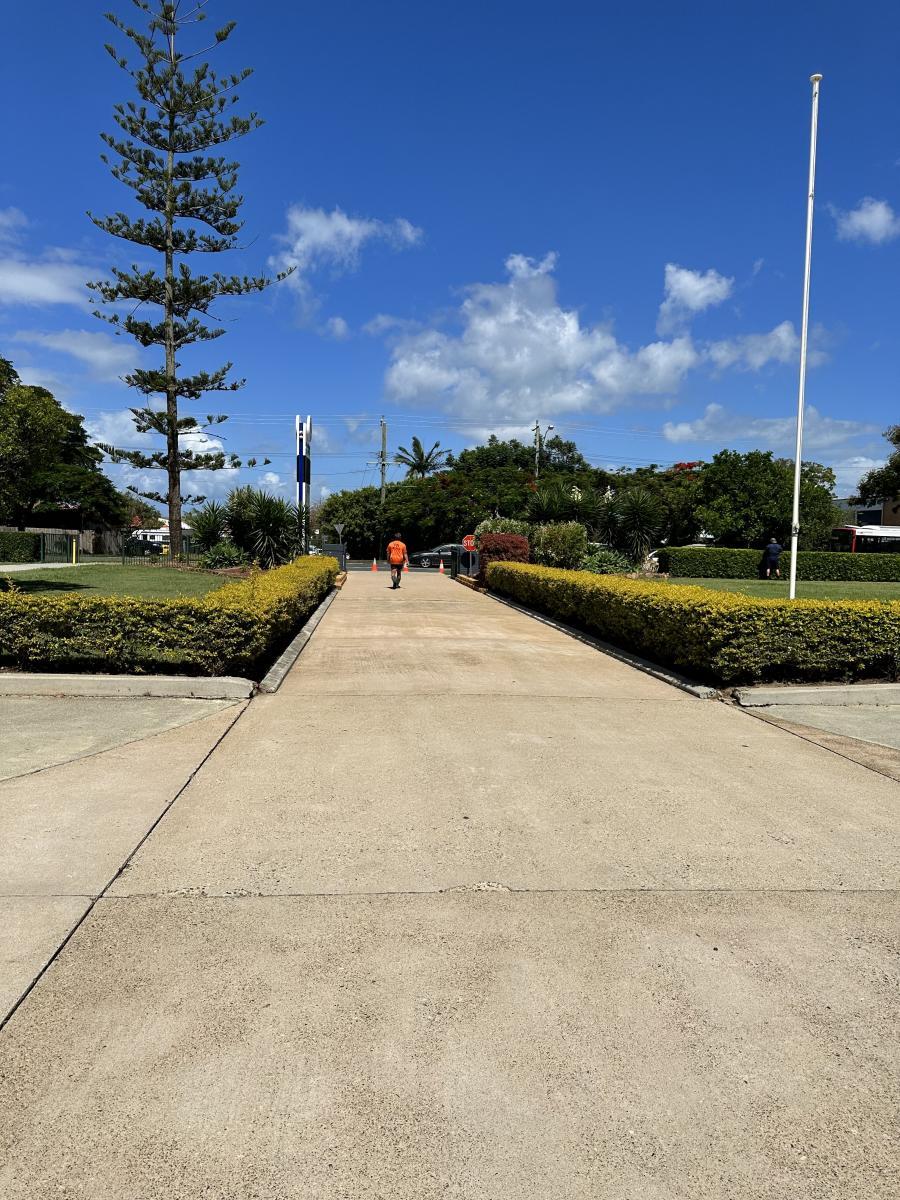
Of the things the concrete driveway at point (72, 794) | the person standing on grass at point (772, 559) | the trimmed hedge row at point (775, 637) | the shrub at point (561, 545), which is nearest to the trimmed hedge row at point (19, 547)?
the shrub at point (561, 545)

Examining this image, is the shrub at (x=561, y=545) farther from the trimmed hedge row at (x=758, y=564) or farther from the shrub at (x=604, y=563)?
the trimmed hedge row at (x=758, y=564)

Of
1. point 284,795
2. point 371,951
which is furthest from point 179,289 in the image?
point 371,951

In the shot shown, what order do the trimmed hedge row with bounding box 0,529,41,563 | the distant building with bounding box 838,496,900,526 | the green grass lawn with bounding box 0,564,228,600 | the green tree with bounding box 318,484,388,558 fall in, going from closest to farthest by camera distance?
the green grass lawn with bounding box 0,564,228,600
the trimmed hedge row with bounding box 0,529,41,563
the green tree with bounding box 318,484,388,558
the distant building with bounding box 838,496,900,526

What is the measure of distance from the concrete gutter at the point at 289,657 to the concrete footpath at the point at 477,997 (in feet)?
9.74

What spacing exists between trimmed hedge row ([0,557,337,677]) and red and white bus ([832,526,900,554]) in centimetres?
4475

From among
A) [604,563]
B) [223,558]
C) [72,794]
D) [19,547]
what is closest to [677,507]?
[604,563]

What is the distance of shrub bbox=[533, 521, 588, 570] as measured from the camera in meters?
24.8

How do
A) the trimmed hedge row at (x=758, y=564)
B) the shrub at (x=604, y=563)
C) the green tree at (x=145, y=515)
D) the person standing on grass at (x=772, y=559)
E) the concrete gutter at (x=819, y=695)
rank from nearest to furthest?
the concrete gutter at (x=819, y=695)
the shrub at (x=604, y=563)
the person standing on grass at (x=772, y=559)
the trimmed hedge row at (x=758, y=564)
the green tree at (x=145, y=515)

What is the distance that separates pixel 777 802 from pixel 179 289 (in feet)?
90.1

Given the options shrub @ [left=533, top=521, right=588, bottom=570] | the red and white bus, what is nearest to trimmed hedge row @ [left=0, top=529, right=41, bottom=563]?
shrub @ [left=533, top=521, right=588, bottom=570]

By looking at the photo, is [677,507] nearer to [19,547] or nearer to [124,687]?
[19,547]

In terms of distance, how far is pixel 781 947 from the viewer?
130 inches

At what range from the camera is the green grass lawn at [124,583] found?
16.8 meters

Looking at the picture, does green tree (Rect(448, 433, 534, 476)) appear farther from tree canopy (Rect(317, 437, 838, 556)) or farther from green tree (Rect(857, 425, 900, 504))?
green tree (Rect(857, 425, 900, 504))
